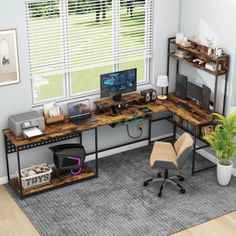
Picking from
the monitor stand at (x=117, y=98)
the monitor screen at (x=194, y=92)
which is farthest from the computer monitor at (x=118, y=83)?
the monitor screen at (x=194, y=92)

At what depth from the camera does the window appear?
6750 mm

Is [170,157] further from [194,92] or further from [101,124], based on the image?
[194,92]

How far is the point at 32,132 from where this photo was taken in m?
6.47

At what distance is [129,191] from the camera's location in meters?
6.73

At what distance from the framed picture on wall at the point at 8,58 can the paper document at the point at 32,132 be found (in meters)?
0.67

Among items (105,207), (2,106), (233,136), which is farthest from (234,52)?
(2,106)

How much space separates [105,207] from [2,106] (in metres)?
1.90

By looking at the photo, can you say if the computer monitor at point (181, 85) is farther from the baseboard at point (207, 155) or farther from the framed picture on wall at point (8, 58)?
the framed picture on wall at point (8, 58)

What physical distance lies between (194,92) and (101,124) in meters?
1.51

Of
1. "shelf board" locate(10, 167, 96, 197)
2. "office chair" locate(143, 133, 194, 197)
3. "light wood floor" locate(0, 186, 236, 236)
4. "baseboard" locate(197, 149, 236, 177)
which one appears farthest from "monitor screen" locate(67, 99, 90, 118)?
"baseboard" locate(197, 149, 236, 177)

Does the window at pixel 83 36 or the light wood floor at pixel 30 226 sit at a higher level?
the window at pixel 83 36

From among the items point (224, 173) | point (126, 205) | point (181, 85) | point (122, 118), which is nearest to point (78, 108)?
point (122, 118)

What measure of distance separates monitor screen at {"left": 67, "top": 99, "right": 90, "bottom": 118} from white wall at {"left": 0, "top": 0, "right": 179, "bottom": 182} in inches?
17.7

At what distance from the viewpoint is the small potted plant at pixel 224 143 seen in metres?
6.50
